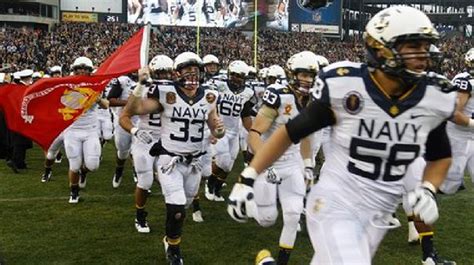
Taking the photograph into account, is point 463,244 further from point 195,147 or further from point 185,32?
point 185,32

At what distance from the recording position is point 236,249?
6.92 meters

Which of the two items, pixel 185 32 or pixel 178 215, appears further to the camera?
pixel 185 32

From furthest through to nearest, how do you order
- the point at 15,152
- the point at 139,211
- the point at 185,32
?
the point at 185,32 < the point at 15,152 < the point at 139,211

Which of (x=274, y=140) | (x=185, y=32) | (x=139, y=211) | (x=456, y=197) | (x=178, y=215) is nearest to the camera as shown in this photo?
(x=274, y=140)

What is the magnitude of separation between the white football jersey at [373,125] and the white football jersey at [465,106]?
3.77m

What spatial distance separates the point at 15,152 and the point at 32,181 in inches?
60.7

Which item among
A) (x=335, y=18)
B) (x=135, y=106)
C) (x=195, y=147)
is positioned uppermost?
(x=335, y=18)

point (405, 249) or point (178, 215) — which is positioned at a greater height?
point (178, 215)

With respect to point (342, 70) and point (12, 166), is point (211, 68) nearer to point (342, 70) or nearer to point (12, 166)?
point (12, 166)

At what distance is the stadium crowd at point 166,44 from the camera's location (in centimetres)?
3388

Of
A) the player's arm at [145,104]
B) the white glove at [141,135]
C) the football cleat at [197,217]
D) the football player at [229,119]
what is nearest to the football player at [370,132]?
the player's arm at [145,104]

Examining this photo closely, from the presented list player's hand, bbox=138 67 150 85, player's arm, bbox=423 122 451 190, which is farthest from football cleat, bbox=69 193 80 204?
→ player's arm, bbox=423 122 451 190

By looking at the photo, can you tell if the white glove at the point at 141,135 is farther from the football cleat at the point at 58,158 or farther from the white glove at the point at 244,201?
the football cleat at the point at 58,158

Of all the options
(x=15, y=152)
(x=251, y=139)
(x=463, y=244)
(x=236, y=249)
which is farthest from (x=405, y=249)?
(x=15, y=152)
